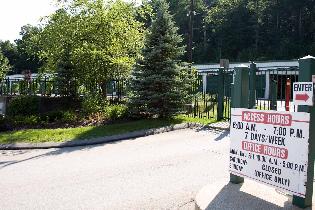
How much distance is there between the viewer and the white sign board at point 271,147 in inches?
201

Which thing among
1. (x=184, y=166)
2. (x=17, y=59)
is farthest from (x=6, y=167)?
(x=17, y=59)

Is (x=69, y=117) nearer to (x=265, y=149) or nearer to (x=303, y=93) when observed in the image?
(x=265, y=149)

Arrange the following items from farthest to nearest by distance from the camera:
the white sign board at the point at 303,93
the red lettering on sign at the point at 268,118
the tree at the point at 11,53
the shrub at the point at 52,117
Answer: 1. the tree at the point at 11,53
2. the shrub at the point at 52,117
3. the red lettering on sign at the point at 268,118
4. the white sign board at the point at 303,93

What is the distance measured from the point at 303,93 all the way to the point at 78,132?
9734mm

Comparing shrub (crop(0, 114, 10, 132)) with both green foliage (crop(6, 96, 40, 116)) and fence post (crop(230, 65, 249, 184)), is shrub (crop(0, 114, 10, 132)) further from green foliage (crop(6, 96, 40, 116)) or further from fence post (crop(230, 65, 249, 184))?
fence post (crop(230, 65, 249, 184))

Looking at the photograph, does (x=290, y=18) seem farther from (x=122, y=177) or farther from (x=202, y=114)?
(x=122, y=177)

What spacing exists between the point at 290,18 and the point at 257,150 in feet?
271

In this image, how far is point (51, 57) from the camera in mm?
20922

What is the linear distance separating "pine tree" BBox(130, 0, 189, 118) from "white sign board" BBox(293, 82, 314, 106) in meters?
10.2

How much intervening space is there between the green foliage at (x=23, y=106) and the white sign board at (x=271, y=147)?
13.5m

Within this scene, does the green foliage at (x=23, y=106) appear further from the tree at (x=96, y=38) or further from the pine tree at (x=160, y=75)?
the pine tree at (x=160, y=75)

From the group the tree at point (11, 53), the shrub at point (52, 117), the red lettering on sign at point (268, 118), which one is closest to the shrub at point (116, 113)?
the shrub at point (52, 117)

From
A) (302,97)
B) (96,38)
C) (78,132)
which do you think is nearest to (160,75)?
(78,132)

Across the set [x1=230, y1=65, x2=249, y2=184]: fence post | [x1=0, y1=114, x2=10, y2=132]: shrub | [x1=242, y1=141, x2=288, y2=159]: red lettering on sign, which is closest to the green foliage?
[x1=0, y1=114, x2=10, y2=132]: shrub
